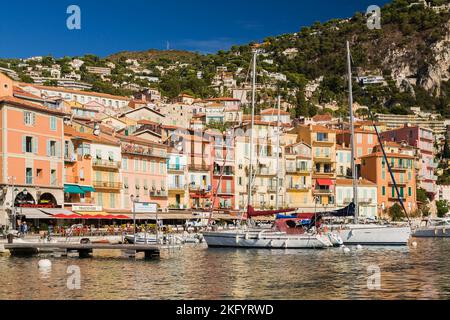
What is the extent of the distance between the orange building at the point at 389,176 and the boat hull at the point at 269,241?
1843 inches

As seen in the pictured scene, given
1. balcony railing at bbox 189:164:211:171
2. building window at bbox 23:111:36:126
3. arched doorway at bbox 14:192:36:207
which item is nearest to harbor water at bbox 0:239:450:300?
arched doorway at bbox 14:192:36:207

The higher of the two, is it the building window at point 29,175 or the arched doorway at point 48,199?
the building window at point 29,175

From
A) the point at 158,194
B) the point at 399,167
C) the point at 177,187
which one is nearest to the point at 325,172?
the point at 399,167

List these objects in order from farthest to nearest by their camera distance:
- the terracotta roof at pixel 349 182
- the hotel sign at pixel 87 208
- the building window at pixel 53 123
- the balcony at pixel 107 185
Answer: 1. the terracotta roof at pixel 349 182
2. the balcony at pixel 107 185
3. the hotel sign at pixel 87 208
4. the building window at pixel 53 123

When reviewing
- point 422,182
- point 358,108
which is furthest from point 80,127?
point 358,108

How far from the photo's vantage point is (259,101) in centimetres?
16662

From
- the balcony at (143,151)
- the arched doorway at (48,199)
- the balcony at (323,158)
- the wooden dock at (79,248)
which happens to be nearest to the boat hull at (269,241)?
the wooden dock at (79,248)

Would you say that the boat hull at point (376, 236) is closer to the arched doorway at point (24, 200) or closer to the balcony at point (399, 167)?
the arched doorway at point (24, 200)

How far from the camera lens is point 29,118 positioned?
197ft

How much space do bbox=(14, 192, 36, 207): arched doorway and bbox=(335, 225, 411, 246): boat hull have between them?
75.9 feet

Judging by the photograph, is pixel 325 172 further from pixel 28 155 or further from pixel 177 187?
pixel 28 155

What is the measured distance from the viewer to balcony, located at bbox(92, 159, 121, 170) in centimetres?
6775

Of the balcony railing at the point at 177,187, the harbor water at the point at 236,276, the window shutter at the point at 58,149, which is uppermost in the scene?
the window shutter at the point at 58,149

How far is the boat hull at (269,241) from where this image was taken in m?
52.3
